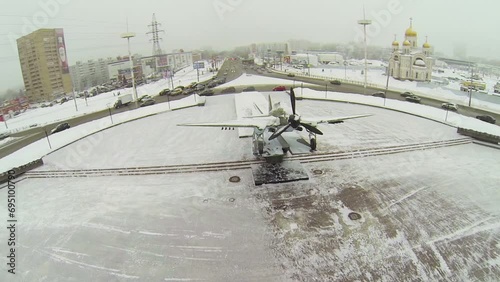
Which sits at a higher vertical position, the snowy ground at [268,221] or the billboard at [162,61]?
the billboard at [162,61]

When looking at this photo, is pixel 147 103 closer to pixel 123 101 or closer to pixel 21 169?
pixel 123 101

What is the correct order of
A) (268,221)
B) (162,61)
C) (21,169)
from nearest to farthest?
1. (268,221)
2. (21,169)
3. (162,61)

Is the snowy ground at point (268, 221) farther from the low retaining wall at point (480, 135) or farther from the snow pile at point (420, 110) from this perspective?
the snow pile at point (420, 110)

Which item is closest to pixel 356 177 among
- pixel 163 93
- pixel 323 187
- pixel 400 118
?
pixel 323 187

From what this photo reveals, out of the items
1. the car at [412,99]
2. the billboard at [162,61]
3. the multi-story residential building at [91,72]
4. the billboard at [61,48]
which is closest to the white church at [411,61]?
the car at [412,99]

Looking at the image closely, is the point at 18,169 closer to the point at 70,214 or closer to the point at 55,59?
the point at 70,214

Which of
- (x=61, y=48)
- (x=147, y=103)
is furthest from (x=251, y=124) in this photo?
(x=61, y=48)

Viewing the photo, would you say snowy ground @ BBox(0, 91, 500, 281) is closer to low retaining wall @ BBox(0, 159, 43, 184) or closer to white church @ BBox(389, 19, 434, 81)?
low retaining wall @ BBox(0, 159, 43, 184)
